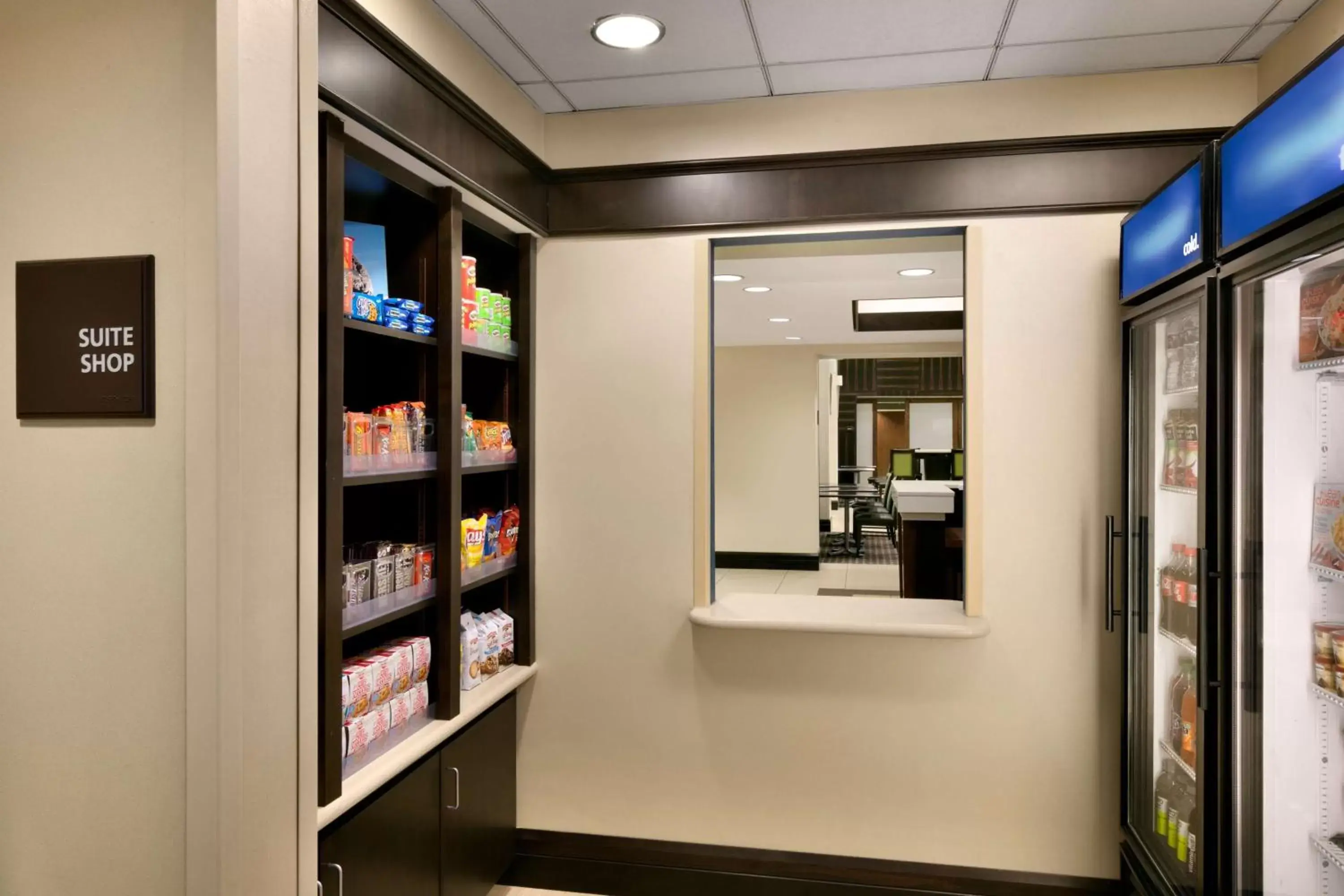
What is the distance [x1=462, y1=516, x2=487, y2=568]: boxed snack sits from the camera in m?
2.63

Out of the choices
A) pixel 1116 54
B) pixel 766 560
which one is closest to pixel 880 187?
pixel 1116 54

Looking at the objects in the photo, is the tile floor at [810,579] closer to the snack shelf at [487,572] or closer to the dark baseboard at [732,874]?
the dark baseboard at [732,874]

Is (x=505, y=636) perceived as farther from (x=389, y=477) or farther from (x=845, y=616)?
(x=845, y=616)

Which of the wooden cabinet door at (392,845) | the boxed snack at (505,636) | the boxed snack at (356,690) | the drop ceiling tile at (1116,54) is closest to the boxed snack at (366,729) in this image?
the boxed snack at (356,690)

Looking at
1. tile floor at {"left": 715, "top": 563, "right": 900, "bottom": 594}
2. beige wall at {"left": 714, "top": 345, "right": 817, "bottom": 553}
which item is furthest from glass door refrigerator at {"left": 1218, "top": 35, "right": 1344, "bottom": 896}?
beige wall at {"left": 714, "top": 345, "right": 817, "bottom": 553}

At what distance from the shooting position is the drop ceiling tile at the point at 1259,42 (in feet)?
7.66

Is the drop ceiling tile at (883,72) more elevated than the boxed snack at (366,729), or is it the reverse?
the drop ceiling tile at (883,72)

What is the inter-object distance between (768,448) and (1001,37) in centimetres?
712

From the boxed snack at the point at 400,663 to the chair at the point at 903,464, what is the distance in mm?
11784

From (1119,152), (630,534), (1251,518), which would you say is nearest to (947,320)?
(1119,152)

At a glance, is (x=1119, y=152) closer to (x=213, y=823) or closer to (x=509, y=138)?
(x=509, y=138)

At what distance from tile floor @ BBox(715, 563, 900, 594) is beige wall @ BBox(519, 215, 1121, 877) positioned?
4.38 m

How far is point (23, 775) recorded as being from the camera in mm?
1571

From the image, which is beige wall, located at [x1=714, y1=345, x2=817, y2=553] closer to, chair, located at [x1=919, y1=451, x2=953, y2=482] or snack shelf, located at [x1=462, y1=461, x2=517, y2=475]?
chair, located at [x1=919, y1=451, x2=953, y2=482]
